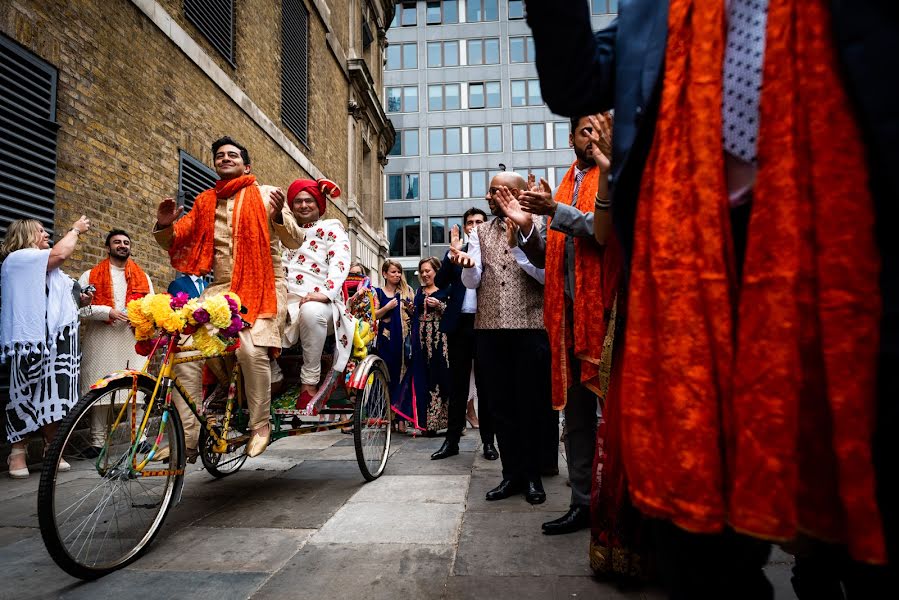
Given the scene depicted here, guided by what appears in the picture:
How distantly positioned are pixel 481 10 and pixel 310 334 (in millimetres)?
40335

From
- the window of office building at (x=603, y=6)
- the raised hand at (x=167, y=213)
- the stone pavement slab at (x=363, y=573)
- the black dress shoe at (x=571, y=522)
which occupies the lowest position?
the stone pavement slab at (x=363, y=573)

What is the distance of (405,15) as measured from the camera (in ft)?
130

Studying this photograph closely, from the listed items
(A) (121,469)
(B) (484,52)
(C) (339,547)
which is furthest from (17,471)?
(B) (484,52)

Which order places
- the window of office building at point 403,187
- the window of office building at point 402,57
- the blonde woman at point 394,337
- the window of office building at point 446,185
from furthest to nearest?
the window of office building at point 402,57 → the window of office building at point 403,187 → the window of office building at point 446,185 → the blonde woman at point 394,337

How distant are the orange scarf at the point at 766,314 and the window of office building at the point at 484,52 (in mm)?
40511

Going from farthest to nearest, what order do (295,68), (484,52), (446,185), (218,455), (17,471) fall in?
(484,52) < (446,185) < (295,68) < (17,471) < (218,455)

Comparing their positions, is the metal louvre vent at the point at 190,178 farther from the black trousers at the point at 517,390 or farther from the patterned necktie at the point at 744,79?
the patterned necktie at the point at 744,79

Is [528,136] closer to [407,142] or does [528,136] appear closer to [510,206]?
[407,142]

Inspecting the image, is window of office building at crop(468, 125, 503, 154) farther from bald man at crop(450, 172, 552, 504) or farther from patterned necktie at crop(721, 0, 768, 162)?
patterned necktie at crop(721, 0, 768, 162)

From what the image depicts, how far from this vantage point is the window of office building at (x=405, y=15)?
1547 inches

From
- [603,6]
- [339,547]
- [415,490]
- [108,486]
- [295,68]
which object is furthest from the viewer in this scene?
[603,6]

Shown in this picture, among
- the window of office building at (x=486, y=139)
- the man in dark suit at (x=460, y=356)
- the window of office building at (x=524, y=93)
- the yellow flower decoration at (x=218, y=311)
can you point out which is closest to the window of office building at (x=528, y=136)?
the window of office building at (x=486, y=139)

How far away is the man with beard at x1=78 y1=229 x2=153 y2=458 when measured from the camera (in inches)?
224

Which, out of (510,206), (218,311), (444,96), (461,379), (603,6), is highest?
(603,6)
